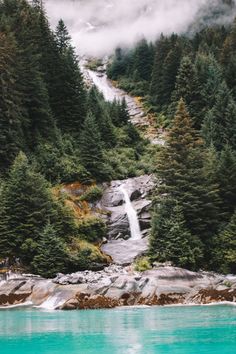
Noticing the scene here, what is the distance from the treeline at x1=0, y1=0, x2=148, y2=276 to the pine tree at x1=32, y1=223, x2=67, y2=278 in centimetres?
8

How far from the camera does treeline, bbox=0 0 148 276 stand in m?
46.5

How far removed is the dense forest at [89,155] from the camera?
155 feet

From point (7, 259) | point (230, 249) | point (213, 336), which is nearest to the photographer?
point (213, 336)

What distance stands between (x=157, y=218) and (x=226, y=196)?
9549mm

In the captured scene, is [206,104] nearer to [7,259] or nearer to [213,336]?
[7,259]

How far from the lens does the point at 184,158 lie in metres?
53.4

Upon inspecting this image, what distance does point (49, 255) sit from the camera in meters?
44.5

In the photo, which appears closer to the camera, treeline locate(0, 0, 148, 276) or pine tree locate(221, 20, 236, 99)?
treeline locate(0, 0, 148, 276)

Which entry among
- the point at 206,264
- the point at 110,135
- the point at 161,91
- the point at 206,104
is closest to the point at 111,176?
the point at 110,135

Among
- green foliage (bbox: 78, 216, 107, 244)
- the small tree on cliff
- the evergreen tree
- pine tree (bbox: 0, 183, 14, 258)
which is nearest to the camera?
pine tree (bbox: 0, 183, 14, 258)

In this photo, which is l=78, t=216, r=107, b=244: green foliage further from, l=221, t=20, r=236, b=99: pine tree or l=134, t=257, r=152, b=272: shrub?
l=221, t=20, r=236, b=99: pine tree

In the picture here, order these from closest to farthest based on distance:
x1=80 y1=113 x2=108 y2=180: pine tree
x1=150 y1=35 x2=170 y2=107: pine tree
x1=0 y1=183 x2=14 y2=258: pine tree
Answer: x1=0 y1=183 x2=14 y2=258: pine tree, x1=80 y1=113 x2=108 y2=180: pine tree, x1=150 y1=35 x2=170 y2=107: pine tree

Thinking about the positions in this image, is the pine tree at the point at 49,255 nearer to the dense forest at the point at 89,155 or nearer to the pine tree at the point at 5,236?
the dense forest at the point at 89,155

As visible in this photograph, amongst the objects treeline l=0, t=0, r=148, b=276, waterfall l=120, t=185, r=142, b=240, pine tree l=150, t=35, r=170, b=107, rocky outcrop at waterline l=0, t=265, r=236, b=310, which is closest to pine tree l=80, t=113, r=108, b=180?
treeline l=0, t=0, r=148, b=276
